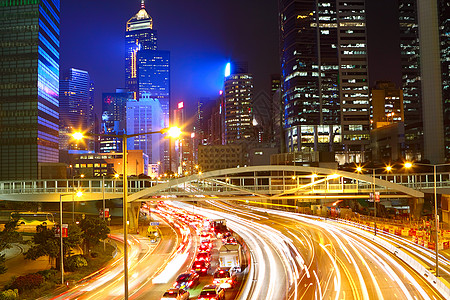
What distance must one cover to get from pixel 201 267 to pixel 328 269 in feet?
37.9

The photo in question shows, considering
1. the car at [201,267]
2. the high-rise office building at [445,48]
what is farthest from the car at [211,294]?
the high-rise office building at [445,48]

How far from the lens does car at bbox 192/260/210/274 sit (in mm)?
37194

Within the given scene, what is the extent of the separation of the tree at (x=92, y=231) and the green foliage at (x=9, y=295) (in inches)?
597

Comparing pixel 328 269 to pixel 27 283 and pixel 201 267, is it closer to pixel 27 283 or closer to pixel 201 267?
pixel 201 267

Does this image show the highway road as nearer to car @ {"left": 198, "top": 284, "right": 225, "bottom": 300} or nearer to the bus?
car @ {"left": 198, "top": 284, "right": 225, "bottom": 300}

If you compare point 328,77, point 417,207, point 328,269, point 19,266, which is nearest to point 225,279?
point 328,269

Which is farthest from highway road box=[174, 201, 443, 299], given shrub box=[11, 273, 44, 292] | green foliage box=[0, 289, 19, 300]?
green foliage box=[0, 289, 19, 300]

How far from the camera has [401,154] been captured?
152500 mm

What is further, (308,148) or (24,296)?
(308,148)

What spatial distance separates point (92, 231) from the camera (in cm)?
4703

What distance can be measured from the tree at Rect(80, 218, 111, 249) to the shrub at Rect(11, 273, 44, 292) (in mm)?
12350

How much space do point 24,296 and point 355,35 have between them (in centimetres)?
17500

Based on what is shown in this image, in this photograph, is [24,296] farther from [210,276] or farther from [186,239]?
[186,239]

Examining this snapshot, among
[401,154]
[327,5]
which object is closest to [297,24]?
[327,5]
